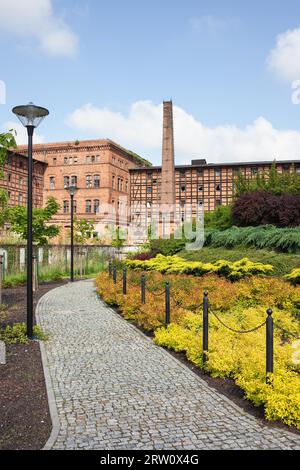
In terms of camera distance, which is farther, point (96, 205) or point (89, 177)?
point (89, 177)

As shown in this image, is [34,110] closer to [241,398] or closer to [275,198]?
[241,398]

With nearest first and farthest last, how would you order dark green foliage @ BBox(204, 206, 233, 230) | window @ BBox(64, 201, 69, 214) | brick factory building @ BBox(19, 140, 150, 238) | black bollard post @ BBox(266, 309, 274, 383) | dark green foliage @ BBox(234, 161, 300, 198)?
black bollard post @ BBox(266, 309, 274, 383)
dark green foliage @ BBox(204, 206, 233, 230)
dark green foliage @ BBox(234, 161, 300, 198)
brick factory building @ BBox(19, 140, 150, 238)
window @ BBox(64, 201, 69, 214)

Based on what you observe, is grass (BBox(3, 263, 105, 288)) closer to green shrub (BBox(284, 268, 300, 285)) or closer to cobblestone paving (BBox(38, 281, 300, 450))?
cobblestone paving (BBox(38, 281, 300, 450))

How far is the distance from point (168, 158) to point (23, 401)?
2561 centimetres

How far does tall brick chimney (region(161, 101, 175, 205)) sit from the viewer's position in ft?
92.4

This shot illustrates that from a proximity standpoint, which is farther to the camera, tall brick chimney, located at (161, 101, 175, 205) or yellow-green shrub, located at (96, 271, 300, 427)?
tall brick chimney, located at (161, 101, 175, 205)

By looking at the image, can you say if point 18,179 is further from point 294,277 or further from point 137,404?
point 137,404

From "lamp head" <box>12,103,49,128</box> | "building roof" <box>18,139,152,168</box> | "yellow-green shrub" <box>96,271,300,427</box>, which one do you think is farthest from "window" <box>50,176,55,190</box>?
"lamp head" <box>12,103,49,128</box>

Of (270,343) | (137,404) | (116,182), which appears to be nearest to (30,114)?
(137,404)

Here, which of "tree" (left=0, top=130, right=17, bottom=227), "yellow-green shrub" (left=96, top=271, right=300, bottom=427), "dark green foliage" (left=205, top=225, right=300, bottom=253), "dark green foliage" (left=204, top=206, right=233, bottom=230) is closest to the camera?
"yellow-green shrub" (left=96, top=271, right=300, bottom=427)

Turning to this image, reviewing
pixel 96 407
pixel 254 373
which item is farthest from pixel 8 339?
pixel 254 373

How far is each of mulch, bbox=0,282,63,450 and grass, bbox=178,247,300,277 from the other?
7.76 metres

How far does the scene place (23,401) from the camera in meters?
4.86
